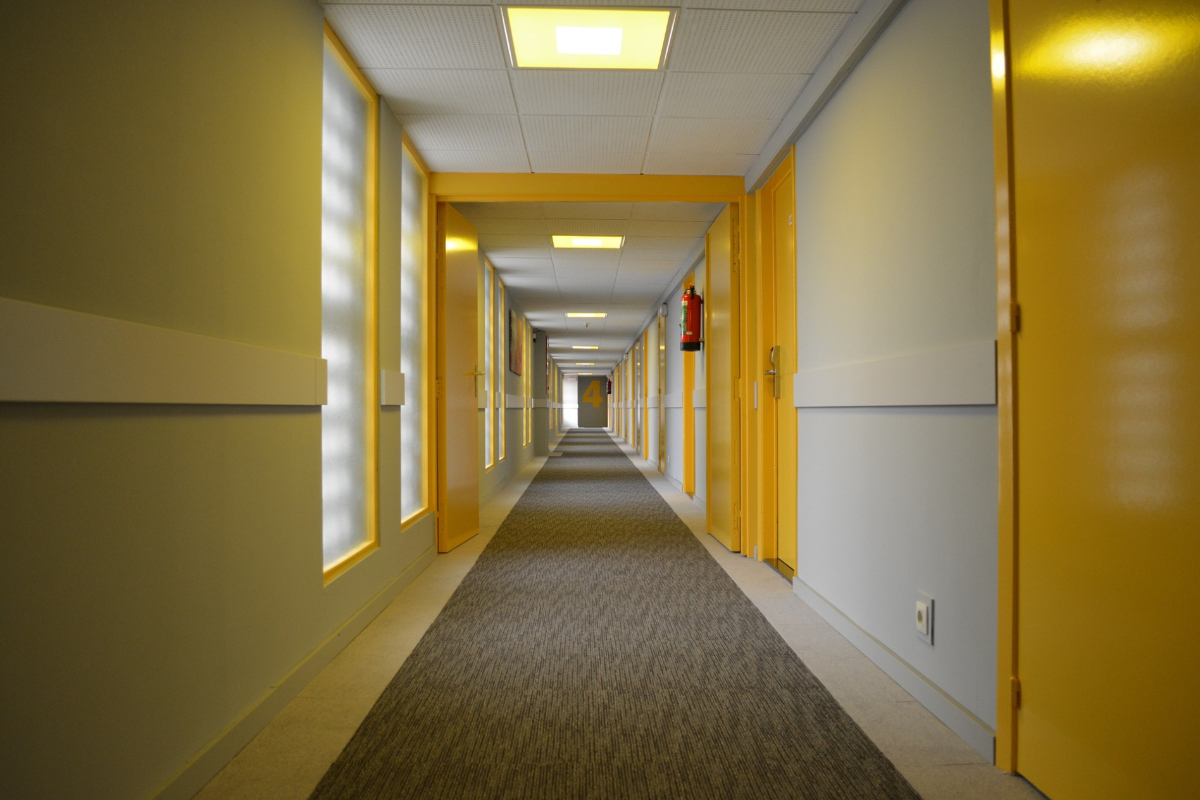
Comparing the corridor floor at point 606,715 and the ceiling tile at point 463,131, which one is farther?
the ceiling tile at point 463,131

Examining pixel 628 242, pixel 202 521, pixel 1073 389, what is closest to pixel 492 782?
pixel 202 521

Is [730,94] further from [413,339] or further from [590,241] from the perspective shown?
[590,241]

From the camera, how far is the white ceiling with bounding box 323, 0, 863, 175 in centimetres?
256

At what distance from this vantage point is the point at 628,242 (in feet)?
19.6

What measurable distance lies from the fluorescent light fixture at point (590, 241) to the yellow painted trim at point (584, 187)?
146cm

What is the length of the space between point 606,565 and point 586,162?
246 centimetres

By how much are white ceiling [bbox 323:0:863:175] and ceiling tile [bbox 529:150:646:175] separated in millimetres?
12

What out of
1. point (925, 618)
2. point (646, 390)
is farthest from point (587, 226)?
point (646, 390)

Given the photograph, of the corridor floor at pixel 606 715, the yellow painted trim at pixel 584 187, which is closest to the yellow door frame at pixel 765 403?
the yellow painted trim at pixel 584 187

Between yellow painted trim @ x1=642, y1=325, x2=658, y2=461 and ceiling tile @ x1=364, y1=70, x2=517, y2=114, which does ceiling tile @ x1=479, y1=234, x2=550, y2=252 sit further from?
yellow painted trim @ x1=642, y1=325, x2=658, y2=461

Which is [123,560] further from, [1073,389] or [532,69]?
[532,69]

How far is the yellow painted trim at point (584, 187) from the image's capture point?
171 inches

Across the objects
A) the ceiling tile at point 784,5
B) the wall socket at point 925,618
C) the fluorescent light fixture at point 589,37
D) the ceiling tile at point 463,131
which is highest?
the fluorescent light fixture at point 589,37

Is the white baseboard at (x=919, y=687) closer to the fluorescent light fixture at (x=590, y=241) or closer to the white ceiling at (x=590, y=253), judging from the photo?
the white ceiling at (x=590, y=253)
